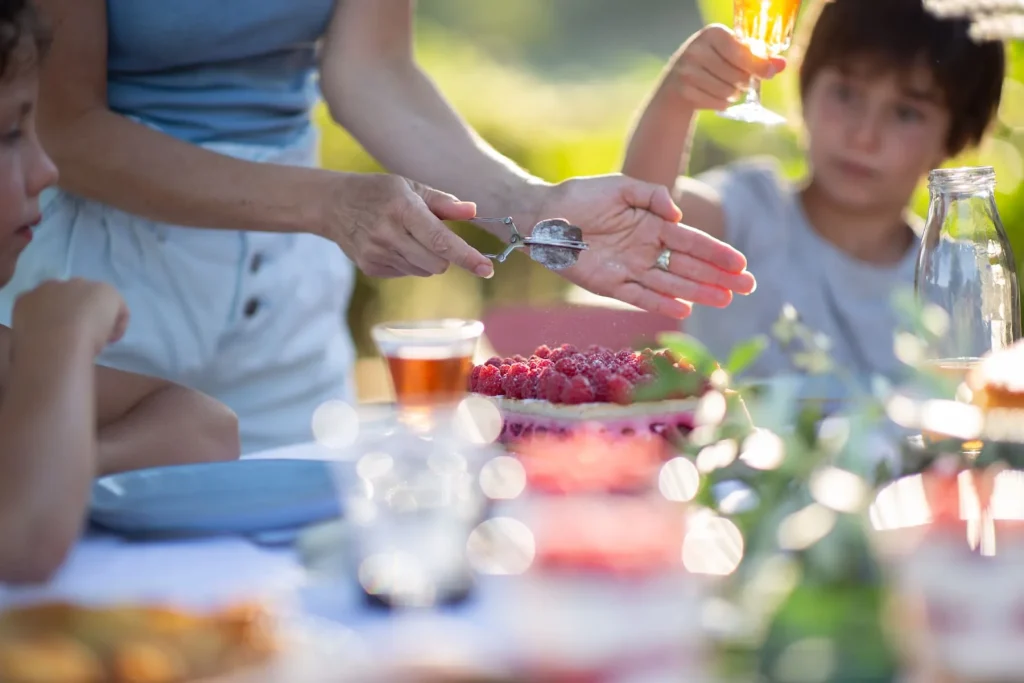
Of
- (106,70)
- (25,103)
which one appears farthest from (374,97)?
(25,103)

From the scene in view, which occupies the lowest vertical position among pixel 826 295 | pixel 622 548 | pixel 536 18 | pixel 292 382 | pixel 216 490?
pixel 536 18

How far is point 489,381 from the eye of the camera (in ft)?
5.05

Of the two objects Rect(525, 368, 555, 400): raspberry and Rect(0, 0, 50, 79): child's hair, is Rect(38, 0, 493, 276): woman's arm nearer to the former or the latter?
Rect(0, 0, 50, 79): child's hair

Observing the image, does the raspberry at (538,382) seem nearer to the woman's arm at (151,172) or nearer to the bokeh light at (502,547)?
the woman's arm at (151,172)

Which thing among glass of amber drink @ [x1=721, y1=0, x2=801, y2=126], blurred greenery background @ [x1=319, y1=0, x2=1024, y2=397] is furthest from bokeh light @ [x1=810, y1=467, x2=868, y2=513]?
blurred greenery background @ [x1=319, y1=0, x2=1024, y2=397]

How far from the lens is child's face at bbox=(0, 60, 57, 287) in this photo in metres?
1.47

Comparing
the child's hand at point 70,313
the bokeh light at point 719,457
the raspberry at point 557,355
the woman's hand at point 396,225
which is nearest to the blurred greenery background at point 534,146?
the woman's hand at point 396,225

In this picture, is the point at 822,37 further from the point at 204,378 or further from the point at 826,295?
the point at 204,378

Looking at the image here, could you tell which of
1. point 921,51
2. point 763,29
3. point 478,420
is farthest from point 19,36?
point 921,51

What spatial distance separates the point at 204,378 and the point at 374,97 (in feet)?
2.06

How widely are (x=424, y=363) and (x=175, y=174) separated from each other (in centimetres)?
79

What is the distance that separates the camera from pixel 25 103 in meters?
1.52

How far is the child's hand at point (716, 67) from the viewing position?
2.15 m

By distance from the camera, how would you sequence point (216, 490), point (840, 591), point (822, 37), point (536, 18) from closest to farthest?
point (840, 591) → point (216, 490) → point (822, 37) → point (536, 18)
